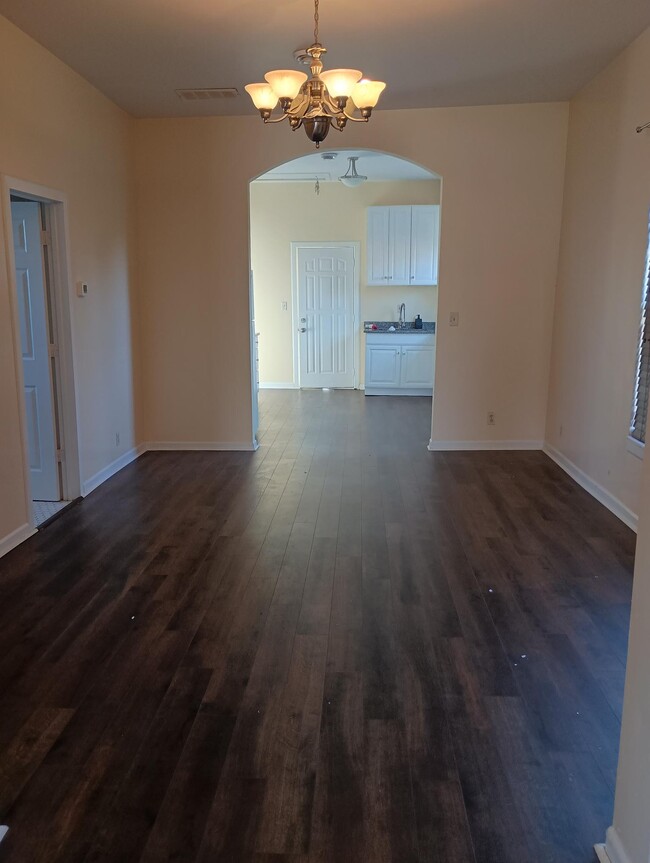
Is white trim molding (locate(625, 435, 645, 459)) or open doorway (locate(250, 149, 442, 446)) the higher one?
open doorway (locate(250, 149, 442, 446))

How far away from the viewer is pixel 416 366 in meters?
8.85

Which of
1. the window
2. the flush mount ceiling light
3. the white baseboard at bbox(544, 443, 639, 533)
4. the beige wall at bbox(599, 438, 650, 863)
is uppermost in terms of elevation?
the flush mount ceiling light

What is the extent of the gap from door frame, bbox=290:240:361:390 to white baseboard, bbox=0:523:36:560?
6166 mm

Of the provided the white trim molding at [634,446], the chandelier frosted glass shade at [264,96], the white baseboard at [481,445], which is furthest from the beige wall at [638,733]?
the white baseboard at [481,445]

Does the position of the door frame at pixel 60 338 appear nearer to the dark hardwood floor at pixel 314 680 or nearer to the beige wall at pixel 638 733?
the dark hardwood floor at pixel 314 680

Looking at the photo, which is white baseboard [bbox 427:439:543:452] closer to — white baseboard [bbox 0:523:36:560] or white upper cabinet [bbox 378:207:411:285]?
white baseboard [bbox 0:523:36:560]

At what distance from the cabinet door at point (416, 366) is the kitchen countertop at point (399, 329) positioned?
0.19 meters

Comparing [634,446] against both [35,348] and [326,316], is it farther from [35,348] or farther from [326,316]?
[326,316]

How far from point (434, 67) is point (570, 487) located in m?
3.13

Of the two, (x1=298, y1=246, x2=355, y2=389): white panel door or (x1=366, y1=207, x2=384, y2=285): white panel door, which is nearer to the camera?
(x1=366, y1=207, x2=384, y2=285): white panel door

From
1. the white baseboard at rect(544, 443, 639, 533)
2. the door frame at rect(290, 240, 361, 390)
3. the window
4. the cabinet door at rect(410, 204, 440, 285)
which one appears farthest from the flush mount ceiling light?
the window

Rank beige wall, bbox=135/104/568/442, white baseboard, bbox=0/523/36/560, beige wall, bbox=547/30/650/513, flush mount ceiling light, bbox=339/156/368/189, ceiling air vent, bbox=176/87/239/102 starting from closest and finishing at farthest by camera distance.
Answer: white baseboard, bbox=0/523/36/560, beige wall, bbox=547/30/650/513, ceiling air vent, bbox=176/87/239/102, beige wall, bbox=135/104/568/442, flush mount ceiling light, bbox=339/156/368/189

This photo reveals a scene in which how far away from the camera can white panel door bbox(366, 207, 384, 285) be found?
28.7 feet

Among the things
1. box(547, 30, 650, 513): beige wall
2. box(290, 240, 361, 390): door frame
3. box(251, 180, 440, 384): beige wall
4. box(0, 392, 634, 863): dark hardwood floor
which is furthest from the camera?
box(290, 240, 361, 390): door frame
